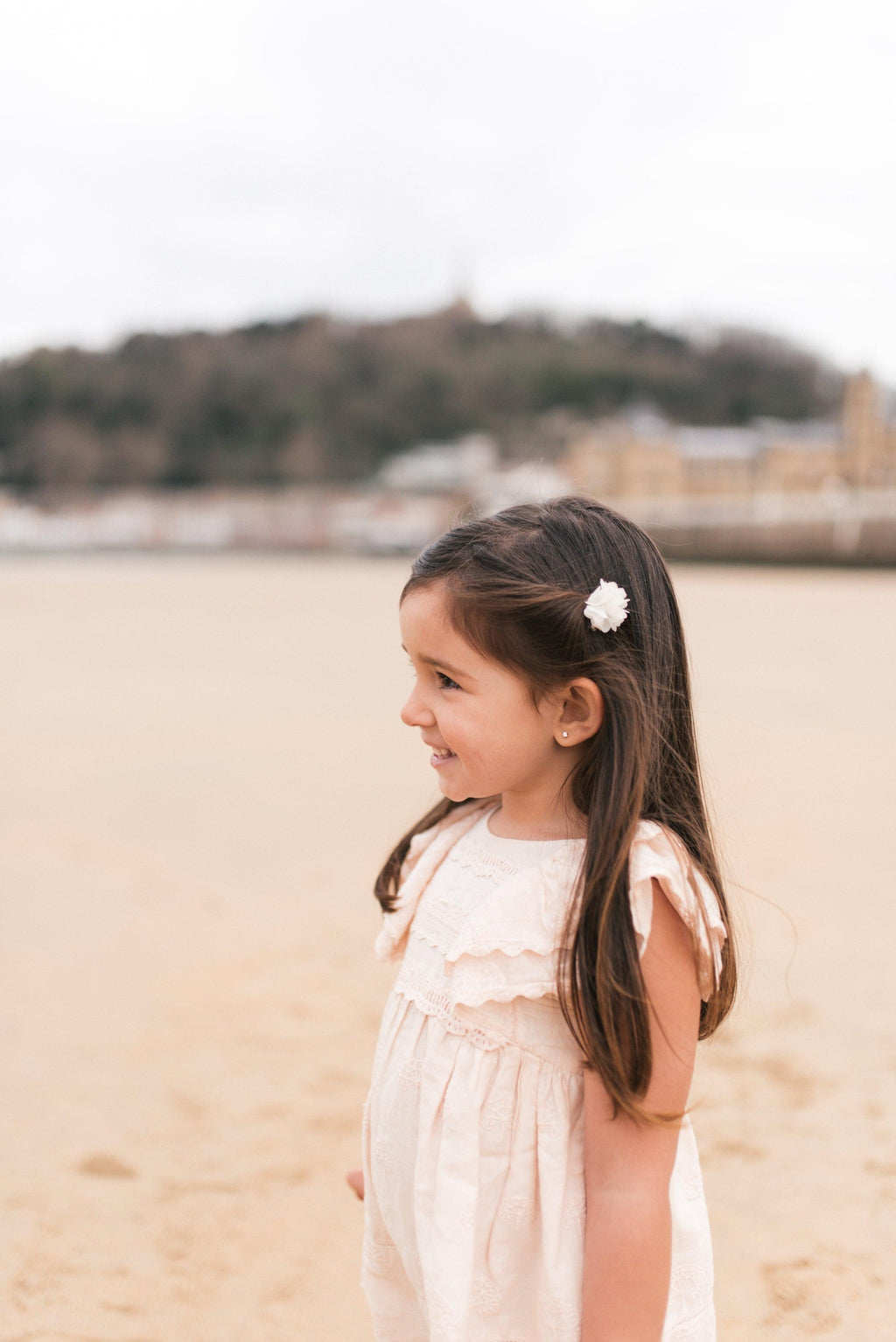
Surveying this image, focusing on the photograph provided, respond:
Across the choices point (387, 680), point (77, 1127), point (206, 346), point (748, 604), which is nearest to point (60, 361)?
point (206, 346)

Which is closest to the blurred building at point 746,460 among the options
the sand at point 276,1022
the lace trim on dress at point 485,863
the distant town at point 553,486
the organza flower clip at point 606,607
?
the distant town at point 553,486

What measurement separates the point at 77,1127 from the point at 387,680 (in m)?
7.87

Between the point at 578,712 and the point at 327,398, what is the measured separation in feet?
269

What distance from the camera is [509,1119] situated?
3.73 feet

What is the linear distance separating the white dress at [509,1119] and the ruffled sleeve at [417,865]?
4.3 inches

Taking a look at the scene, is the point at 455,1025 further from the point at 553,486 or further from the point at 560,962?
the point at 553,486

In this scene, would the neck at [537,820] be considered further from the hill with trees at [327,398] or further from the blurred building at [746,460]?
the hill with trees at [327,398]

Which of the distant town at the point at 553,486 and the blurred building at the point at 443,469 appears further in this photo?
the blurred building at the point at 443,469

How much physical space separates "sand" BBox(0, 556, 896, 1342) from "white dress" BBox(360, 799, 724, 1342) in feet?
3.05

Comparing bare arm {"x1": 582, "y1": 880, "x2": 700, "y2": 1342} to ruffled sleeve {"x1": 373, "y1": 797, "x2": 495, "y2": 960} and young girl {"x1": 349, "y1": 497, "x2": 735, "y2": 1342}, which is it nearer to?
young girl {"x1": 349, "y1": 497, "x2": 735, "y2": 1342}

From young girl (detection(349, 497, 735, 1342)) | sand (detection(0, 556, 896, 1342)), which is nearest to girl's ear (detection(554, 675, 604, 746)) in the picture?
young girl (detection(349, 497, 735, 1342))

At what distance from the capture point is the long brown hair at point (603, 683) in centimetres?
107

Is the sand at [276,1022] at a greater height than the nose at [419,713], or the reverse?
the nose at [419,713]

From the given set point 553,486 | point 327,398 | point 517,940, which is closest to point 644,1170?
point 517,940
